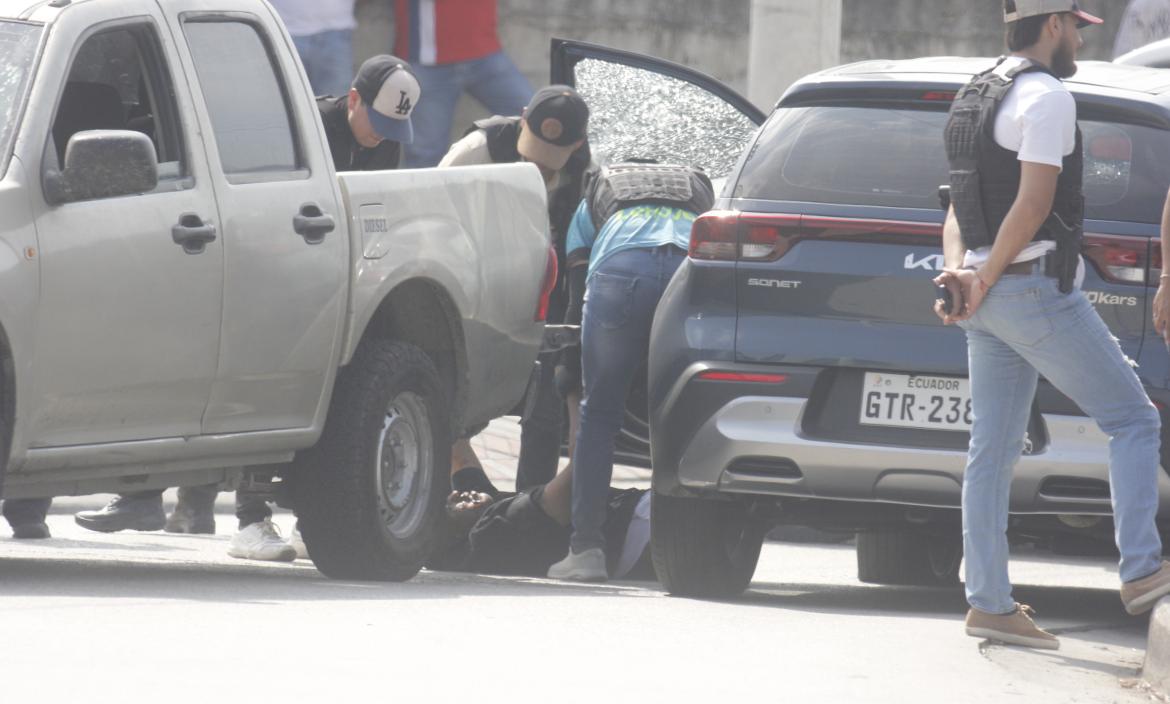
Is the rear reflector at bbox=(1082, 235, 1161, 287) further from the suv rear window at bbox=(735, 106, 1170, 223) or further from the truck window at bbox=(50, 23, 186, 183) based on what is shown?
the truck window at bbox=(50, 23, 186, 183)

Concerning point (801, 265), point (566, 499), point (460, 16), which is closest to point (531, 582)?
point (566, 499)

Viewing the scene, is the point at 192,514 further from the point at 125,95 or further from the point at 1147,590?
→ the point at 1147,590

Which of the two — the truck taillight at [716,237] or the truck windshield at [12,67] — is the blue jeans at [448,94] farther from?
the truck windshield at [12,67]

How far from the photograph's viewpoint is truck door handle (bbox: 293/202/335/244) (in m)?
7.87

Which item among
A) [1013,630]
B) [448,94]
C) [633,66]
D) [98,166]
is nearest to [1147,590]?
[1013,630]

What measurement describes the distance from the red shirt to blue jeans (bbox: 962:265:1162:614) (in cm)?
728

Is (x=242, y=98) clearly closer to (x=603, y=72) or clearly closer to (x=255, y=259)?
(x=255, y=259)

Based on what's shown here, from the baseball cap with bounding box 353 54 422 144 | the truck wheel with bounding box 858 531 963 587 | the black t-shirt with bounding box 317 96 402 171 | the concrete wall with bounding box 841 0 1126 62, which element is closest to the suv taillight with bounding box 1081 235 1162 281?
the truck wheel with bounding box 858 531 963 587

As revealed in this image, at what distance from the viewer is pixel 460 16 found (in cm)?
1355

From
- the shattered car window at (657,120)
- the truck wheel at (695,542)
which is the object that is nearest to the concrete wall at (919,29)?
the shattered car window at (657,120)

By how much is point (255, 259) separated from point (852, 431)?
6.14 feet

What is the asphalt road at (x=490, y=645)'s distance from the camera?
5.57 metres

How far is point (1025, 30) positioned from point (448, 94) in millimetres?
7271

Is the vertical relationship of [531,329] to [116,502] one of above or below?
above
